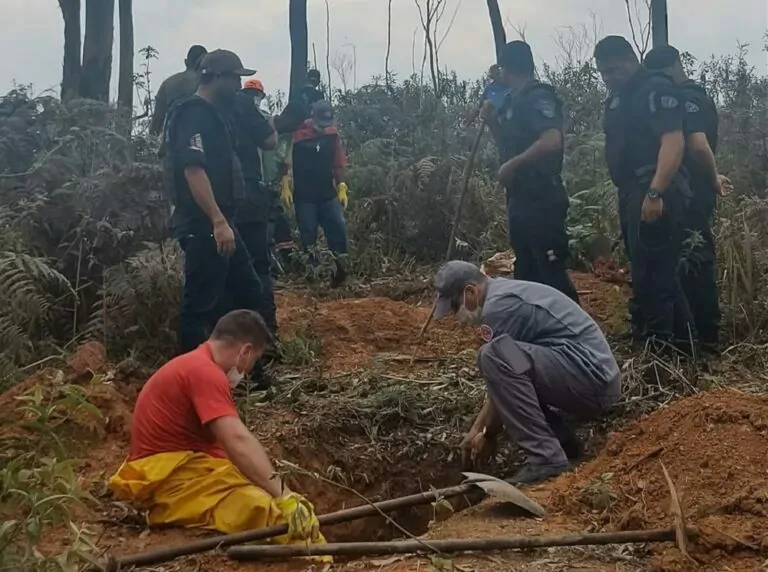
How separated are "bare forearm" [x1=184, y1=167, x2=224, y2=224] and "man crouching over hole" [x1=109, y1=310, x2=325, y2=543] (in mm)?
1328

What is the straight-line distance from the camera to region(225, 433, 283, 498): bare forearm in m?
3.37

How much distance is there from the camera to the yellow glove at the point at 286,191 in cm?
934

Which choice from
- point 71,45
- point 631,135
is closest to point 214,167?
point 631,135

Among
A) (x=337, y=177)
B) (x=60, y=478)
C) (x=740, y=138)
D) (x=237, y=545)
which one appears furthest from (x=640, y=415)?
(x=740, y=138)

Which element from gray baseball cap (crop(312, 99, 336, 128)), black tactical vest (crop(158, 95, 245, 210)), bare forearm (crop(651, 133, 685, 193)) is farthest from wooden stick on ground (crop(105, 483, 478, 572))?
gray baseball cap (crop(312, 99, 336, 128))

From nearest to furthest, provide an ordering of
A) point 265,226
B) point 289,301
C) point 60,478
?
point 60,478, point 265,226, point 289,301

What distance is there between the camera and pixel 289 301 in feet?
24.2

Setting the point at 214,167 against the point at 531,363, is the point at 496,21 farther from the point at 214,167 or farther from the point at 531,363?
the point at 531,363

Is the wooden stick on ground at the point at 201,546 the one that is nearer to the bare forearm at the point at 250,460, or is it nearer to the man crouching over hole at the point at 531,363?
the bare forearm at the point at 250,460

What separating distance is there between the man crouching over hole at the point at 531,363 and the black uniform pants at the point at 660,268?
0.92 metres

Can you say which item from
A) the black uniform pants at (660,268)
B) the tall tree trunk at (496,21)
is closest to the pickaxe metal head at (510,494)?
the black uniform pants at (660,268)

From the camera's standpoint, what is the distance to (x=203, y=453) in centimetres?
357

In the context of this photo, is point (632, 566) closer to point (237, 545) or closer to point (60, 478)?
point (237, 545)

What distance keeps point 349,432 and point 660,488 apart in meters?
1.86
